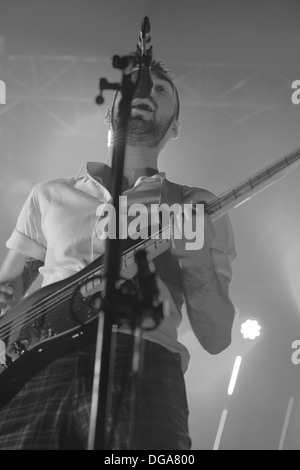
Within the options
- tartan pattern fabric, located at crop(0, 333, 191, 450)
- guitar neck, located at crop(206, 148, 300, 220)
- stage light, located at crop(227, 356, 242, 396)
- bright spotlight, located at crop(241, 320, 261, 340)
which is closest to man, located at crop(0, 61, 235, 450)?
tartan pattern fabric, located at crop(0, 333, 191, 450)

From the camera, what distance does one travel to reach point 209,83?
5223 mm

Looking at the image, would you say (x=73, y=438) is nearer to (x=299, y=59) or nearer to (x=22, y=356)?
(x=22, y=356)

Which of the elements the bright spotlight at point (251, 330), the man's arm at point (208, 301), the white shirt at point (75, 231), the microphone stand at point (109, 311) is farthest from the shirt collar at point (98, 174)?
the bright spotlight at point (251, 330)

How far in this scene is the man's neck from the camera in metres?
2.45

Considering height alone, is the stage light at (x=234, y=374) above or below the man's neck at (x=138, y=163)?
below

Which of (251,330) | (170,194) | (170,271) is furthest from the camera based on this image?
(251,330)

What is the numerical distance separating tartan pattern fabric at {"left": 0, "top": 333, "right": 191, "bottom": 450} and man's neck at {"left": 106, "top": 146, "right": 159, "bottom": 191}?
0.85 m

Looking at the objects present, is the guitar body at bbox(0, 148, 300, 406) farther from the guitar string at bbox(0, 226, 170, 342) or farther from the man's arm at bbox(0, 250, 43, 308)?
the man's arm at bbox(0, 250, 43, 308)

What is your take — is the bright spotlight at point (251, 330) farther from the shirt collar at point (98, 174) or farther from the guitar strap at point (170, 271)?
the guitar strap at point (170, 271)

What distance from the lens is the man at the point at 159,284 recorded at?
166 centimetres

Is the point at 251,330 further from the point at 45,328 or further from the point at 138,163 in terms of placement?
the point at 45,328

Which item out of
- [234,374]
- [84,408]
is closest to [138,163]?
[84,408]

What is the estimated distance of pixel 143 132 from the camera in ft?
8.34

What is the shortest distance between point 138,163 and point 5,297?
799 mm
